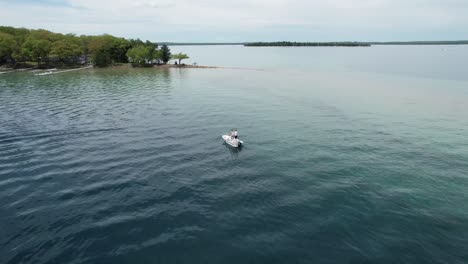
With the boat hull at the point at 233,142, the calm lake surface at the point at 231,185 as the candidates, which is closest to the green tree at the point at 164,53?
the calm lake surface at the point at 231,185

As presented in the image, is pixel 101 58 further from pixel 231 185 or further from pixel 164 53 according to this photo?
pixel 231 185

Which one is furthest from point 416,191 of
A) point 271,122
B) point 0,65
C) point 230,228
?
point 0,65

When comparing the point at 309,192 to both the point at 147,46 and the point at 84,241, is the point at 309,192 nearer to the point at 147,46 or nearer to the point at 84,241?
the point at 84,241

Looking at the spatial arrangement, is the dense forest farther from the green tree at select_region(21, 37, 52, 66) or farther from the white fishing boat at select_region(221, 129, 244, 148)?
the white fishing boat at select_region(221, 129, 244, 148)

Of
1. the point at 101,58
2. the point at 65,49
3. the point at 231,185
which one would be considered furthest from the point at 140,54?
the point at 231,185

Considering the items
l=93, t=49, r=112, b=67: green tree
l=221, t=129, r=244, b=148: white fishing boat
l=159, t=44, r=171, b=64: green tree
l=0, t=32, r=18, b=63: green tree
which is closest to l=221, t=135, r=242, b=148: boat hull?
l=221, t=129, r=244, b=148: white fishing boat
